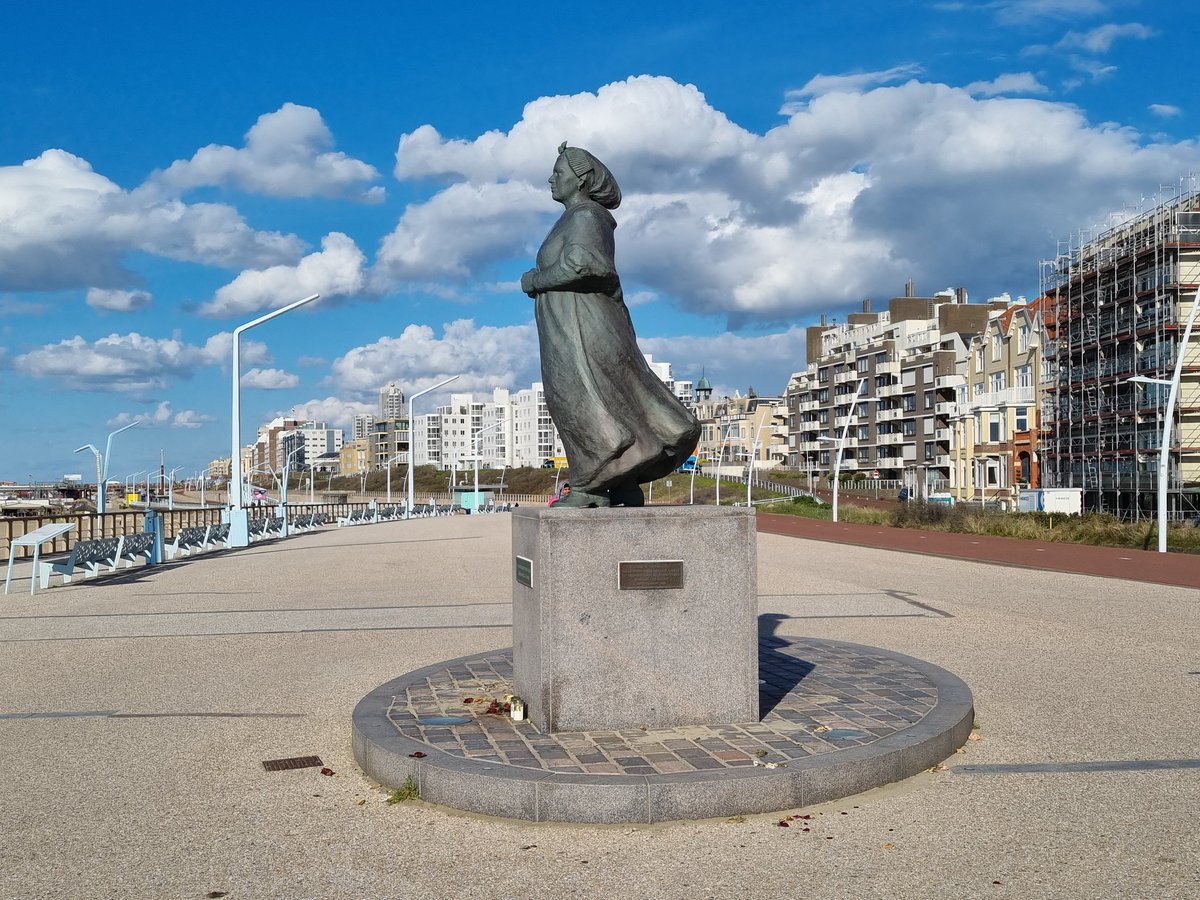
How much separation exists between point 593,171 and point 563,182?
226 millimetres

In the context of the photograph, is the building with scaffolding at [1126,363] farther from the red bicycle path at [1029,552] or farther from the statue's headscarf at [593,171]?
the statue's headscarf at [593,171]

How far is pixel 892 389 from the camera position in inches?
3196

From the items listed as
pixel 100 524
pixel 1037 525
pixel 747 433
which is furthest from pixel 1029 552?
pixel 747 433

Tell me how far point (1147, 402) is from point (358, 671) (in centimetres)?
4144

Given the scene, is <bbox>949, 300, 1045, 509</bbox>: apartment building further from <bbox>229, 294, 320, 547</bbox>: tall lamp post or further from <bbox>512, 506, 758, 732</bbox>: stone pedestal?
<bbox>512, 506, 758, 732</bbox>: stone pedestal

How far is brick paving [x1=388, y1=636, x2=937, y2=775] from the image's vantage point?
569 cm

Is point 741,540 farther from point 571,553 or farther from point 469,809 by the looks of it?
point 469,809

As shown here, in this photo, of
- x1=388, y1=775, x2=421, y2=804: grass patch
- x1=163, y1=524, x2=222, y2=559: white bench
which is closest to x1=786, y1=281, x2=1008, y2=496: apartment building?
x1=163, y1=524, x2=222, y2=559: white bench

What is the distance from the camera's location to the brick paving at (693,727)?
5.69 metres

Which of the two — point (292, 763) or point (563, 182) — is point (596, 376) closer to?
point (563, 182)

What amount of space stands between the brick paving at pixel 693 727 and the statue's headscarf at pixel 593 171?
3602 millimetres

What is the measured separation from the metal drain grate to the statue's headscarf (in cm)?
418

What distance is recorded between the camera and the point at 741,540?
651 centimetres

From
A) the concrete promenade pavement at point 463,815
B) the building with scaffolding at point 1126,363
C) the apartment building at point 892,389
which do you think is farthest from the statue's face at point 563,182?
the apartment building at point 892,389
